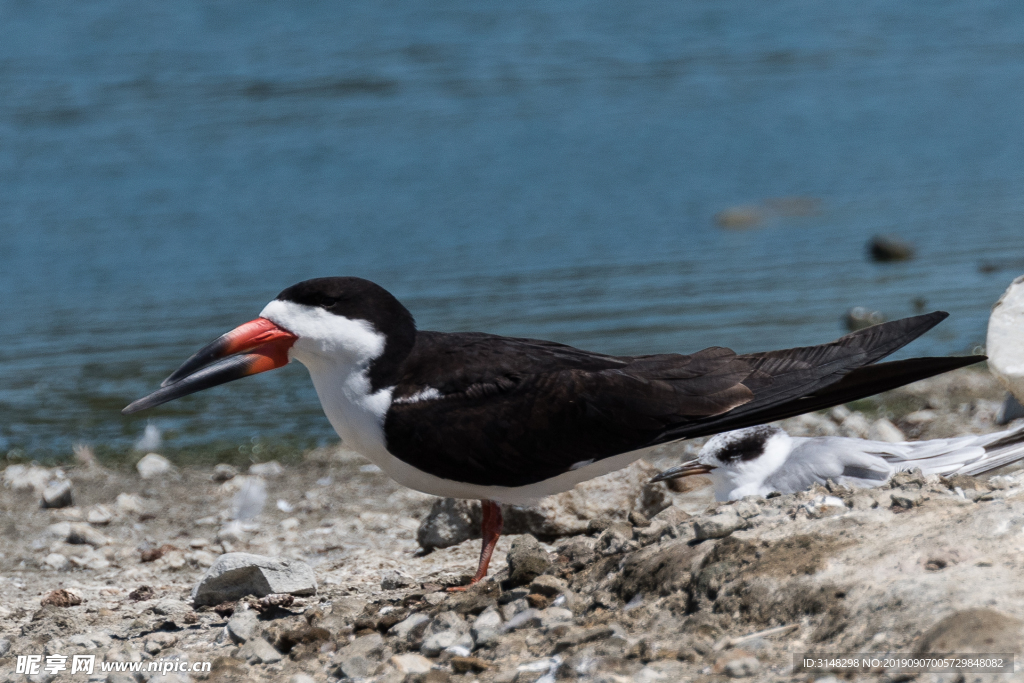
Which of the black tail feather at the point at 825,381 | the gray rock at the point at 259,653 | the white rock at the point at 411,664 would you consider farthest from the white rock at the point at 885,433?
the gray rock at the point at 259,653

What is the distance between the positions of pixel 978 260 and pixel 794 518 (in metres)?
7.35

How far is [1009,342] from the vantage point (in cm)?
466

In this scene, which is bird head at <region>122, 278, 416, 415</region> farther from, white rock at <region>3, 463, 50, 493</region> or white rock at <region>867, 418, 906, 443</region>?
white rock at <region>867, 418, 906, 443</region>

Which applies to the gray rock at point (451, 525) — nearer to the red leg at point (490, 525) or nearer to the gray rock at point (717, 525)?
the red leg at point (490, 525)

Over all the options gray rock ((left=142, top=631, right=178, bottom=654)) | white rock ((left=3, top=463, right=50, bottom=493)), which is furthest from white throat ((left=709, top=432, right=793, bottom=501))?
white rock ((left=3, top=463, right=50, bottom=493))

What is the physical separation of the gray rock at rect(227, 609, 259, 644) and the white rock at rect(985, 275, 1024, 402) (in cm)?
303

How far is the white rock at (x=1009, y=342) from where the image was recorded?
4629 mm

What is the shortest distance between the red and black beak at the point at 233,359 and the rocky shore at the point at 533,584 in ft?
2.33

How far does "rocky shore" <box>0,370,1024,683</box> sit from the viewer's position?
3.02m

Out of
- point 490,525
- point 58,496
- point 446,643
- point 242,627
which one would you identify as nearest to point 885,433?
point 490,525

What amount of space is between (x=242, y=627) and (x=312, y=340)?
1.05 meters

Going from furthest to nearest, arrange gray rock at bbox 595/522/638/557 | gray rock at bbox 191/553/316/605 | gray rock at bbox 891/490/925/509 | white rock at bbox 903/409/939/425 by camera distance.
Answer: white rock at bbox 903/409/939/425 < gray rock at bbox 191/553/316/605 < gray rock at bbox 595/522/638/557 < gray rock at bbox 891/490/925/509

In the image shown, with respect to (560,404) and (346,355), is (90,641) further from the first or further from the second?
(560,404)

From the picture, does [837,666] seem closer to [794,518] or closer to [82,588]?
[794,518]
